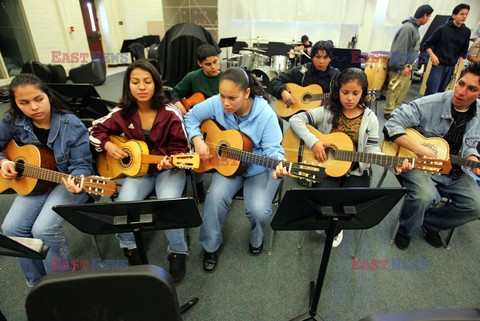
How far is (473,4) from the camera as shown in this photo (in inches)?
267

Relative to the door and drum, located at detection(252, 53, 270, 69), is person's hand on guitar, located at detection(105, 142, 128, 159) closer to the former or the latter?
drum, located at detection(252, 53, 270, 69)

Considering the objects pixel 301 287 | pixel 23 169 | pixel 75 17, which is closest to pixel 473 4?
pixel 301 287

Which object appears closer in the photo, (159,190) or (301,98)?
(159,190)

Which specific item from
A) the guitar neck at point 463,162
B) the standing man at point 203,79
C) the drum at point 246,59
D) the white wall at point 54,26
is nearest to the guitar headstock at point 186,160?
the standing man at point 203,79

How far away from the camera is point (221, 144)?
6.73 ft

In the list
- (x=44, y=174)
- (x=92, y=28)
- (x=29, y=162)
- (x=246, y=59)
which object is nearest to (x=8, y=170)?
(x=29, y=162)

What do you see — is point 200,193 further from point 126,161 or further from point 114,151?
point 114,151

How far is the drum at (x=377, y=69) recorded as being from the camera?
4914 millimetres

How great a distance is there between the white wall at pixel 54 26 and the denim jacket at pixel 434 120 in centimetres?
789

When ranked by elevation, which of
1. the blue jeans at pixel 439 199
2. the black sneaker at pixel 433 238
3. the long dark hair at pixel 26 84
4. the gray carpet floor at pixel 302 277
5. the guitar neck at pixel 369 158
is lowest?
the gray carpet floor at pixel 302 277

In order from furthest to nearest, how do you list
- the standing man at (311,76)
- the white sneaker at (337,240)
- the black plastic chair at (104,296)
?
the standing man at (311,76) < the white sneaker at (337,240) < the black plastic chair at (104,296)

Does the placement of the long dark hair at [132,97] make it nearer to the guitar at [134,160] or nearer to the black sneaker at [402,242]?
the guitar at [134,160]

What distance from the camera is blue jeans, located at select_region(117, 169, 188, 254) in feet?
6.14

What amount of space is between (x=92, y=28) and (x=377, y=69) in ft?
28.6
